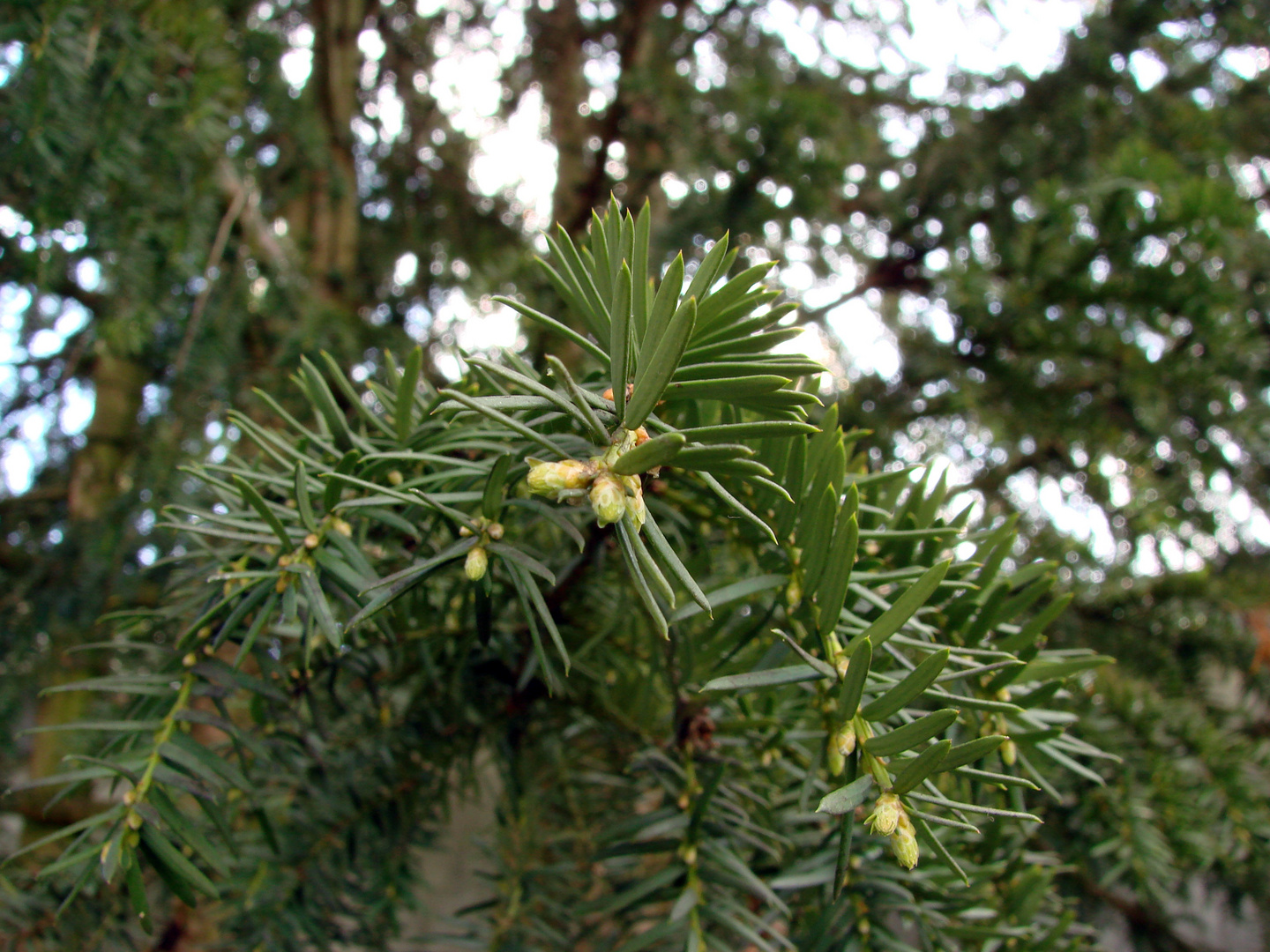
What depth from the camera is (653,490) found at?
256 mm

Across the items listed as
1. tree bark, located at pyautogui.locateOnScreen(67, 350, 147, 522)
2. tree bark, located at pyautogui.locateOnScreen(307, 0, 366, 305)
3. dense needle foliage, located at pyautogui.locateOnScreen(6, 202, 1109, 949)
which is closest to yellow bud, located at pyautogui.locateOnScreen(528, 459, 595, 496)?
dense needle foliage, located at pyautogui.locateOnScreen(6, 202, 1109, 949)

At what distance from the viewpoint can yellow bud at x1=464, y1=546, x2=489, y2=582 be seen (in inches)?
6.8

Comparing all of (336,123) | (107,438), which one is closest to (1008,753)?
(107,438)

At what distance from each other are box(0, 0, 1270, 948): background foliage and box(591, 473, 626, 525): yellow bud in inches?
13.9

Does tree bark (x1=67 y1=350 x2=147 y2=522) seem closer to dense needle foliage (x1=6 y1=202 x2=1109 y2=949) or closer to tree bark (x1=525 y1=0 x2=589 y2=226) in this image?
dense needle foliage (x1=6 y1=202 x2=1109 y2=949)

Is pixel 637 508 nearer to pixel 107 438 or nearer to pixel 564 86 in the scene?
pixel 107 438

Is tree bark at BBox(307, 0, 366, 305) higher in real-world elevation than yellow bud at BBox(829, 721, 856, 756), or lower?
higher

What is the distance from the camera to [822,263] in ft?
3.54

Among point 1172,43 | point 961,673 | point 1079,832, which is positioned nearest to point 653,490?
point 961,673

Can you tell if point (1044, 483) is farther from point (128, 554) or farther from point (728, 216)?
point (128, 554)

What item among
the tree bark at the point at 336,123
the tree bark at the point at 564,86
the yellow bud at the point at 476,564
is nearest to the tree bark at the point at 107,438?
the tree bark at the point at 336,123

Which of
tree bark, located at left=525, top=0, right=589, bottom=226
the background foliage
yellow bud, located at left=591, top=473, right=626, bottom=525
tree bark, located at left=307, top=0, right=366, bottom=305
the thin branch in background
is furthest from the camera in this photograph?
tree bark, located at left=525, top=0, right=589, bottom=226

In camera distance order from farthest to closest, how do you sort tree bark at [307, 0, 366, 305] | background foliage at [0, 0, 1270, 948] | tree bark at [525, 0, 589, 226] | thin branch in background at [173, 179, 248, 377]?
tree bark at [525, 0, 589, 226] < tree bark at [307, 0, 366, 305] < thin branch in background at [173, 179, 248, 377] < background foliage at [0, 0, 1270, 948]

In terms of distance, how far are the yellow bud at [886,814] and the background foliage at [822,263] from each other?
36cm
